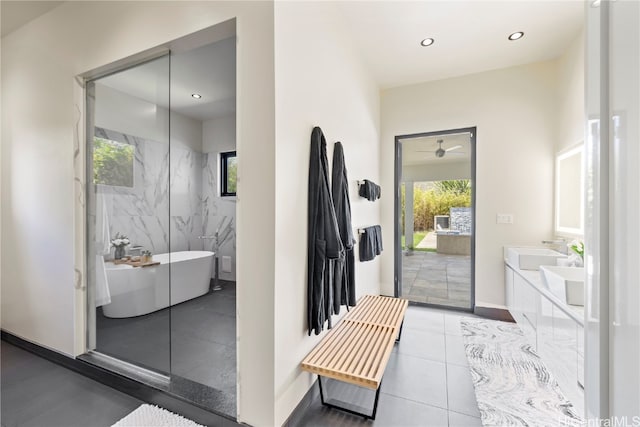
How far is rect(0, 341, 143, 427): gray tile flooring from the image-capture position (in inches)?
61.2

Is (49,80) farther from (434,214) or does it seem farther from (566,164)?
(566,164)

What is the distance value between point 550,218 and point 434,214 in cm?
130

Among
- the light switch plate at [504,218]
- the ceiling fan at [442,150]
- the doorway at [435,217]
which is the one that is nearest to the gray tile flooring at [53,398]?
the doorway at [435,217]

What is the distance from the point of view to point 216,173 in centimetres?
434

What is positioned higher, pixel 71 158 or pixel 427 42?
pixel 427 42

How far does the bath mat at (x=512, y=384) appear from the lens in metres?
1.57

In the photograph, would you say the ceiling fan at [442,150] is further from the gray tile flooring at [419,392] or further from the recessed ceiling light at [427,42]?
the gray tile flooring at [419,392]

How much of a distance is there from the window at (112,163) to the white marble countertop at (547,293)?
3.12 metres

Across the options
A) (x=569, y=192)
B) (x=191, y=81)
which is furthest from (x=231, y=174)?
(x=569, y=192)

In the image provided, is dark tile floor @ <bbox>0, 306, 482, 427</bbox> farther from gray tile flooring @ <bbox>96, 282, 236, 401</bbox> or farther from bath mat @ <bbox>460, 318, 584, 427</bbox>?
gray tile flooring @ <bbox>96, 282, 236, 401</bbox>

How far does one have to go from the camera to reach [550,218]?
2.89 metres

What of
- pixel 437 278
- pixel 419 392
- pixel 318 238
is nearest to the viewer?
pixel 318 238

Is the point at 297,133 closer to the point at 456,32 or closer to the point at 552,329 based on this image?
the point at 456,32

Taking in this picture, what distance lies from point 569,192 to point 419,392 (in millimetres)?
2540
